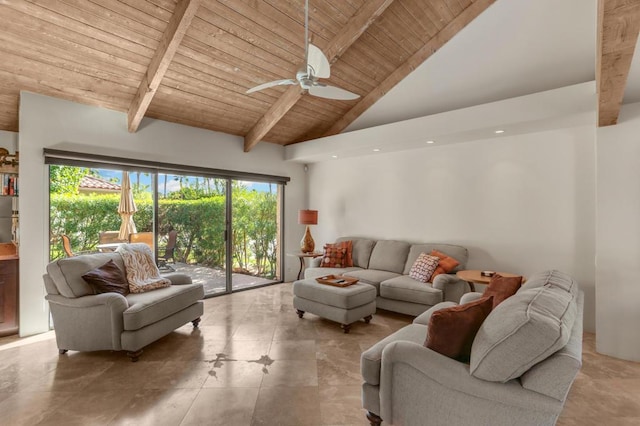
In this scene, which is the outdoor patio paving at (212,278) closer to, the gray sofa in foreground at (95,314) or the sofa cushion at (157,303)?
the sofa cushion at (157,303)

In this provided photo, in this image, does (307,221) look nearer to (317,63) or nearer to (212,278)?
(212,278)

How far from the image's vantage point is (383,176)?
5551 millimetres

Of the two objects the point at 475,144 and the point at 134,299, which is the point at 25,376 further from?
the point at 475,144

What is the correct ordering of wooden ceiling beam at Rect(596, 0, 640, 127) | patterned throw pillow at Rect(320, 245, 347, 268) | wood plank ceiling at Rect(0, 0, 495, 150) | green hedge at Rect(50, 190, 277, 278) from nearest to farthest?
wooden ceiling beam at Rect(596, 0, 640, 127)
wood plank ceiling at Rect(0, 0, 495, 150)
green hedge at Rect(50, 190, 277, 278)
patterned throw pillow at Rect(320, 245, 347, 268)

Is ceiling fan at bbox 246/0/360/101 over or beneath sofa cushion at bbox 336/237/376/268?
over

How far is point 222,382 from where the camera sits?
8.62ft

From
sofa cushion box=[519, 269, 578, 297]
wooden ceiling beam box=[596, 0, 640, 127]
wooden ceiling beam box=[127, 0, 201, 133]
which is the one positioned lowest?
sofa cushion box=[519, 269, 578, 297]

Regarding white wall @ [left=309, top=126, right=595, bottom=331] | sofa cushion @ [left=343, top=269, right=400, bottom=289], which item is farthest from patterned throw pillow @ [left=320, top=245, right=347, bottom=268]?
white wall @ [left=309, top=126, right=595, bottom=331]

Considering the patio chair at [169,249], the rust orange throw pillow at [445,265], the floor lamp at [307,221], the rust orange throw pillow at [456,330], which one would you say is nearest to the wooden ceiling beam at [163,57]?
the patio chair at [169,249]

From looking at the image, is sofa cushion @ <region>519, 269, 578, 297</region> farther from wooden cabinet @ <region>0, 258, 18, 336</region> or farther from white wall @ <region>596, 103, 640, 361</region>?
wooden cabinet @ <region>0, 258, 18, 336</region>

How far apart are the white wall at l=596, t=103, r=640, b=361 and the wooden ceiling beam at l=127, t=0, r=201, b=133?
4057 millimetres

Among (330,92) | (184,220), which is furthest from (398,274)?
(184,220)

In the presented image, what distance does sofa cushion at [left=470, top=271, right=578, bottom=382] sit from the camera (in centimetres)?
148

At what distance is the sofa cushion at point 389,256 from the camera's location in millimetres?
4949
